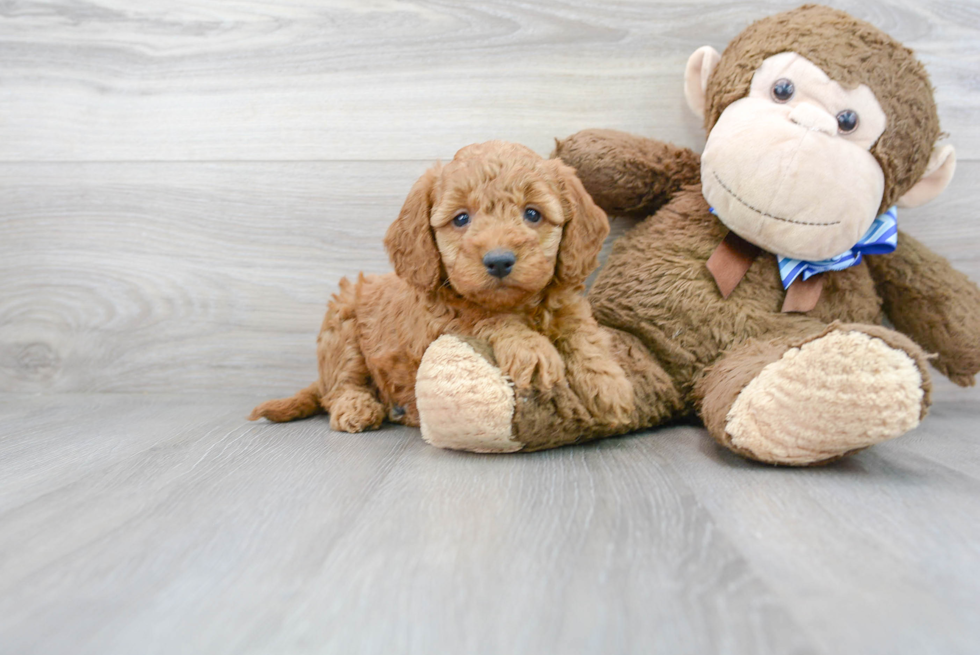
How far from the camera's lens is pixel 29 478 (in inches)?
38.6

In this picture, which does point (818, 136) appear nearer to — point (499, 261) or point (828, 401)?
point (828, 401)

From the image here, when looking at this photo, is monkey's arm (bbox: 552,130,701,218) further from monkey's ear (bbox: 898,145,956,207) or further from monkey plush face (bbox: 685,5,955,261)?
monkey's ear (bbox: 898,145,956,207)

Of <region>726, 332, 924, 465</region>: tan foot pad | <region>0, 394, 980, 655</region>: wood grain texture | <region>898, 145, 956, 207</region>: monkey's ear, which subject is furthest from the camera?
<region>898, 145, 956, 207</region>: monkey's ear

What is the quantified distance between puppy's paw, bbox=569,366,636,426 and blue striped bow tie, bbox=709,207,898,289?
0.39 metres

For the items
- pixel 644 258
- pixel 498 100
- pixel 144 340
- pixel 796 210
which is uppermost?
pixel 498 100

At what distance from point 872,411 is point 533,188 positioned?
21.0 inches

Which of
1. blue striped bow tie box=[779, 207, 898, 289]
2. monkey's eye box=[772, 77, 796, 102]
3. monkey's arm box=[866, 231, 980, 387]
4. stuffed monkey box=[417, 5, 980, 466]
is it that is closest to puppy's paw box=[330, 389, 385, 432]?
stuffed monkey box=[417, 5, 980, 466]

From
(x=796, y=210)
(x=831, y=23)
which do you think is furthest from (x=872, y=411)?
(x=831, y=23)

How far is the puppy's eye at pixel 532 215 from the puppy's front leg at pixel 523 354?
0.15 metres

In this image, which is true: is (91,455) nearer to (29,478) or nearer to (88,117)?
(29,478)

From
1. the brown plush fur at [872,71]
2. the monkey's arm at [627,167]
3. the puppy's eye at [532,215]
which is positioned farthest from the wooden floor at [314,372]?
the puppy's eye at [532,215]

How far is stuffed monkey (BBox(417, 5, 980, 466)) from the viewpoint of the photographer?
90 centimetres

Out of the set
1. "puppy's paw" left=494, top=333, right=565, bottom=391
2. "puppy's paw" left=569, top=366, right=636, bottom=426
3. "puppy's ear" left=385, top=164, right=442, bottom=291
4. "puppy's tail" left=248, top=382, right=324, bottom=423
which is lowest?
"puppy's tail" left=248, top=382, right=324, bottom=423

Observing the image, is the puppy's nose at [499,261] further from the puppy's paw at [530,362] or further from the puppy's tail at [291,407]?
the puppy's tail at [291,407]
